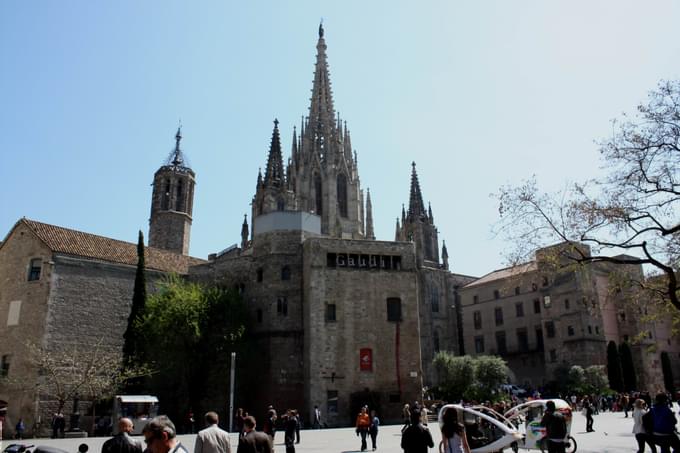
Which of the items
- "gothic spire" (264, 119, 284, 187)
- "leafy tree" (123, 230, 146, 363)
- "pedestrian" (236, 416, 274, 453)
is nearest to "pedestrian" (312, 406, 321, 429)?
"leafy tree" (123, 230, 146, 363)

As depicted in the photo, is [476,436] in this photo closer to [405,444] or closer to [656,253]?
[405,444]

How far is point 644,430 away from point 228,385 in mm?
27601

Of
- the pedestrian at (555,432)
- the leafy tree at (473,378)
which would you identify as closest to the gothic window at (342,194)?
the leafy tree at (473,378)

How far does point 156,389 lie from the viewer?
3609 centimetres

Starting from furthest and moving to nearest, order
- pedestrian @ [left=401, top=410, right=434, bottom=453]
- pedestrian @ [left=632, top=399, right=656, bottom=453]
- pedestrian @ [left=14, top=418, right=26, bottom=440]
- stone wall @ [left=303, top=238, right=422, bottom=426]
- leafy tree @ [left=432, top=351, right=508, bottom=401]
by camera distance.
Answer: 1. leafy tree @ [left=432, top=351, right=508, bottom=401]
2. stone wall @ [left=303, top=238, right=422, bottom=426]
3. pedestrian @ [left=14, top=418, right=26, bottom=440]
4. pedestrian @ [left=632, top=399, right=656, bottom=453]
5. pedestrian @ [left=401, top=410, right=434, bottom=453]

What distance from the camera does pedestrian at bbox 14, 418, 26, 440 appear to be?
30202 millimetres

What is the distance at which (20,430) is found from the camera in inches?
1188

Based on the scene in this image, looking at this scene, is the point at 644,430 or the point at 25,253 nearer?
the point at 644,430

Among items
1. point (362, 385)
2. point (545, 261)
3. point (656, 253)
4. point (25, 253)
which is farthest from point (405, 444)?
point (25, 253)

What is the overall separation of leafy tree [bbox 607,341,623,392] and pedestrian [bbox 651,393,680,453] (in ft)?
143

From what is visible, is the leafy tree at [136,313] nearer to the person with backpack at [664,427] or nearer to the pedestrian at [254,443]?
the pedestrian at [254,443]

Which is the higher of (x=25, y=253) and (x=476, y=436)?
(x=25, y=253)

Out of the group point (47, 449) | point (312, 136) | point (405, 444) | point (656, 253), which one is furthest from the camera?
point (312, 136)

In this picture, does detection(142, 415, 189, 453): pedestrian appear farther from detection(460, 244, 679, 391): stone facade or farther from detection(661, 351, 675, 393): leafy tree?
detection(661, 351, 675, 393): leafy tree
